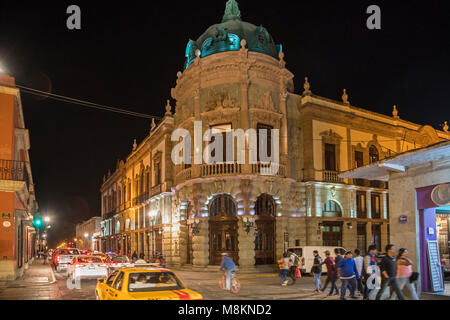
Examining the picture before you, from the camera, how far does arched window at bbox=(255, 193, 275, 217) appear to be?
2812 cm

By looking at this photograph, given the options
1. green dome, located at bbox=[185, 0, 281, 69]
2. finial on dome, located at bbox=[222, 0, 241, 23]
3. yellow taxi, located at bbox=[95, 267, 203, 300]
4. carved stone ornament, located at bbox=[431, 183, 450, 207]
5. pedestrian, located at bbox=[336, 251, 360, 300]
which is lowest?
pedestrian, located at bbox=[336, 251, 360, 300]

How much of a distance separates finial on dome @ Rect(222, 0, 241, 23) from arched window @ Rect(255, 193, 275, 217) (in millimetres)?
14760

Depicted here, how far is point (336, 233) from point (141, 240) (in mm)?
21563

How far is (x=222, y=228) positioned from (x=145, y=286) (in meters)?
18.6

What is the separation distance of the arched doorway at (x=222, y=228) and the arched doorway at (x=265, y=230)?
60.0 inches

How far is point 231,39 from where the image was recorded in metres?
30.8

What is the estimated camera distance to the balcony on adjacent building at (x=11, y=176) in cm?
1995

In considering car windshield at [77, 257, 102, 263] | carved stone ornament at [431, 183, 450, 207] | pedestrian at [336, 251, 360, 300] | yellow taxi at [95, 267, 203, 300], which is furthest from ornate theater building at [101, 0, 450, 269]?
yellow taxi at [95, 267, 203, 300]

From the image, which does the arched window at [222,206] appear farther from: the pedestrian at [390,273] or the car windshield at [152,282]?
the car windshield at [152,282]

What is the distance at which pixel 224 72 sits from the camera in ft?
95.1

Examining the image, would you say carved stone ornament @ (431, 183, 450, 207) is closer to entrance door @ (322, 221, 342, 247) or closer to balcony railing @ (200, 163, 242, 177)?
balcony railing @ (200, 163, 242, 177)

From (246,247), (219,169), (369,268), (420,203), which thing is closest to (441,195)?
(420,203)

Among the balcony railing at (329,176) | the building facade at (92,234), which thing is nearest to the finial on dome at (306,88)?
the balcony railing at (329,176)

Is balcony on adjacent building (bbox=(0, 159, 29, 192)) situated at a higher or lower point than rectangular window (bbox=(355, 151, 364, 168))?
lower
